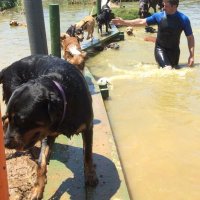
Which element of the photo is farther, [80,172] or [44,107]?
[80,172]

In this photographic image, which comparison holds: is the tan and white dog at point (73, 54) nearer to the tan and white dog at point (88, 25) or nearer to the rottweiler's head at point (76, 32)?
the rottweiler's head at point (76, 32)

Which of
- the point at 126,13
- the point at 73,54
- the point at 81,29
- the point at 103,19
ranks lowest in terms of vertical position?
the point at 126,13

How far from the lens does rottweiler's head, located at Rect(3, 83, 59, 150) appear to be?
2.76 meters

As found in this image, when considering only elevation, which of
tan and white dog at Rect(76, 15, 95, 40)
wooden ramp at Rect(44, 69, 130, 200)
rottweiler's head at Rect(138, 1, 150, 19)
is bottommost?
rottweiler's head at Rect(138, 1, 150, 19)

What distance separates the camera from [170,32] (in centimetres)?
865

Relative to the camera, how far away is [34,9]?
455 centimetres

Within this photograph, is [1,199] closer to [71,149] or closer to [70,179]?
[70,179]

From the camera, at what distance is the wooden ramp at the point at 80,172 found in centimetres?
339

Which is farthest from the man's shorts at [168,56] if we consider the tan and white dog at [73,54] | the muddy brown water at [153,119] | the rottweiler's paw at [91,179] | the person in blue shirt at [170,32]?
the rottweiler's paw at [91,179]

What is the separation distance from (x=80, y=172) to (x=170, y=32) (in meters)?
5.64

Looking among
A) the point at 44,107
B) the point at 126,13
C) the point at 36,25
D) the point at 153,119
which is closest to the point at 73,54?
the point at 153,119

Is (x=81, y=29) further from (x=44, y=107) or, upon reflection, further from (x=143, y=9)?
(x=44, y=107)

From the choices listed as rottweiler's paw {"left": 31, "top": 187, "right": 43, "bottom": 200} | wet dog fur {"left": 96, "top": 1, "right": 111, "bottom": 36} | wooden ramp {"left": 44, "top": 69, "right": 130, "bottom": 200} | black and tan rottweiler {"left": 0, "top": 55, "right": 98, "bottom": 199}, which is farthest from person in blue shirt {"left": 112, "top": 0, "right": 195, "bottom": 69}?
rottweiler's paw {"left": 31, "top": 187, "right": 43, "bottom": 200}

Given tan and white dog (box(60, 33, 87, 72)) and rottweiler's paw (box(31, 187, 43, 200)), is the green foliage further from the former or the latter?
rottweiler's paw (box(31, 187, 43, 200))
